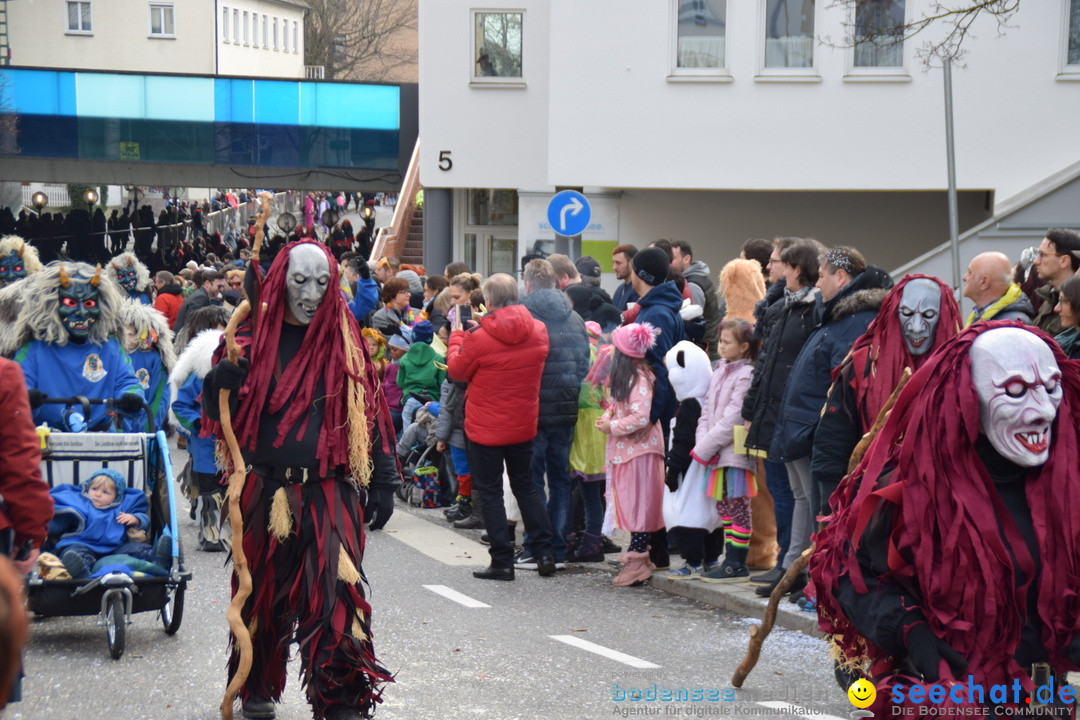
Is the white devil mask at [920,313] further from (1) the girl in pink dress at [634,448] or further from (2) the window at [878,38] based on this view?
(2) the window at [878,38]

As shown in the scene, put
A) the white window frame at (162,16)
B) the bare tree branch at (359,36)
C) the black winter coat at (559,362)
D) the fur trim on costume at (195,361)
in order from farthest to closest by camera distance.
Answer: the bare tree branch at (359,36) < the white window frame at (162,16) < the fur trim on costume at (195,361) < the black winter coat at (559,362)

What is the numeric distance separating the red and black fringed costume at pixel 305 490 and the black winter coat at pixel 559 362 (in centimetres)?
370

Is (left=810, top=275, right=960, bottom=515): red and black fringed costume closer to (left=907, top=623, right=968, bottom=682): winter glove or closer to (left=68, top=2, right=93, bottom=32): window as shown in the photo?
(left=907, top=623, right=968, bottom=682): winter glove

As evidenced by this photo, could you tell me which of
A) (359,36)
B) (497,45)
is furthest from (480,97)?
(359,36)

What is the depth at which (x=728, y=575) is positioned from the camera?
28.2ft

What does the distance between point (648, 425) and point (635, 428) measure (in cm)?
17

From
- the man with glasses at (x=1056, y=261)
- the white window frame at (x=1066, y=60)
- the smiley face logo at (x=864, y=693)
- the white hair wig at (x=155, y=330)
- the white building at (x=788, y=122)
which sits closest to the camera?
the smiley face logo at (x=864, y=693)

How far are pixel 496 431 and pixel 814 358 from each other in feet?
8.04

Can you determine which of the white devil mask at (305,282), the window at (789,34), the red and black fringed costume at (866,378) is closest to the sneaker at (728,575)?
the red and black fringed costume at (866,378)

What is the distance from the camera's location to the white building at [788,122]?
66.5ft

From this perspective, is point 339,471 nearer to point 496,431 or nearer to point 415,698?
point 415,698

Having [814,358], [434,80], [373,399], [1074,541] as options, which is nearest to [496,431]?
[814,358]

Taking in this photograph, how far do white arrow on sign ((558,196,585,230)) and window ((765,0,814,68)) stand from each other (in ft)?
23.3

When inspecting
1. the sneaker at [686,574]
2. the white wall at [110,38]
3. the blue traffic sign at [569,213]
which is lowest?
the sneaker at [686,574]
